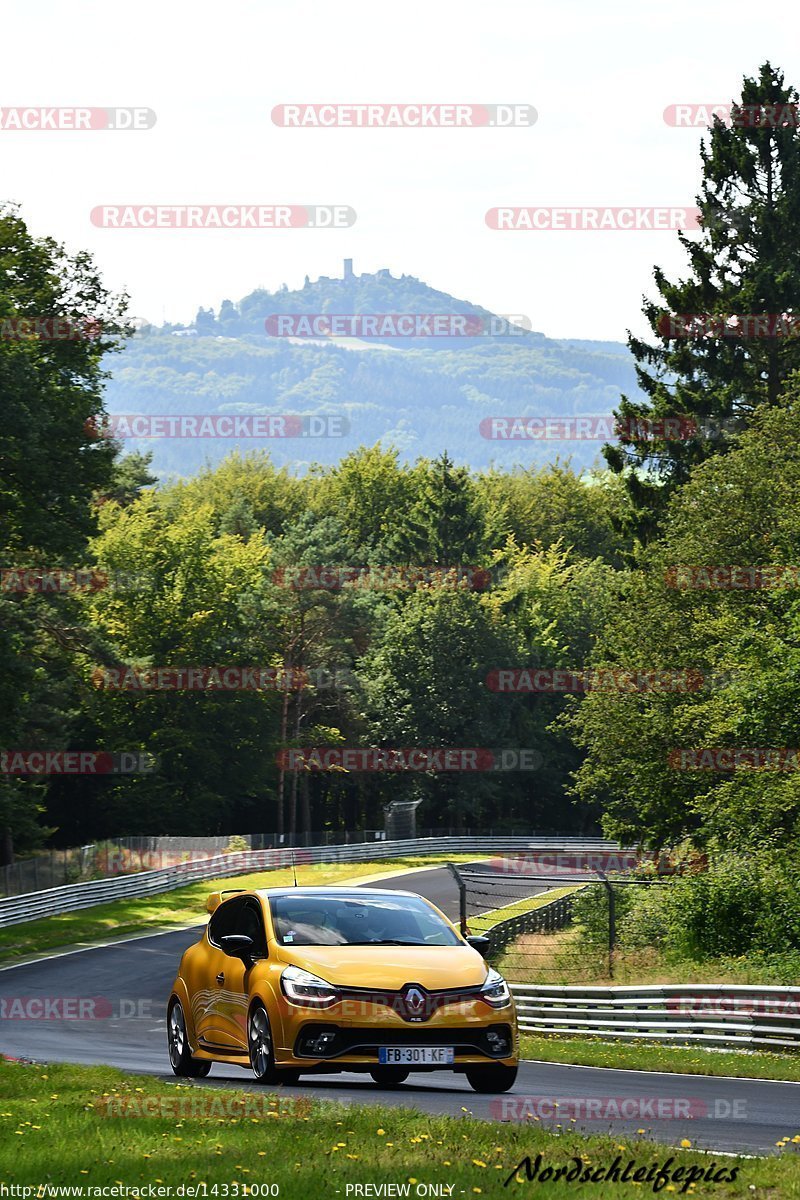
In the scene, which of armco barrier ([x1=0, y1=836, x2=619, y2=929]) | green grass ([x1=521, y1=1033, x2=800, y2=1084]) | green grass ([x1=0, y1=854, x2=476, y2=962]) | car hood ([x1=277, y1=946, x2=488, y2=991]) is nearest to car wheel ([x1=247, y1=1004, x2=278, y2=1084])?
car hood ([x1=277, y1=946, x2=488, y2=991])

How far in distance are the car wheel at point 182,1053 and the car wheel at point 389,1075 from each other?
5.48 feet

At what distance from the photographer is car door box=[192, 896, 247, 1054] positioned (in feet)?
47.0

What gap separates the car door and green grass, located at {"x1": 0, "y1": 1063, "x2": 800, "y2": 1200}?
5.67 ft

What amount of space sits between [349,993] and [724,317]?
44.7 metres

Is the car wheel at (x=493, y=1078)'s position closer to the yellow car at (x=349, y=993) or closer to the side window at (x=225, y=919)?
the yellow car at (x=349, y=993)

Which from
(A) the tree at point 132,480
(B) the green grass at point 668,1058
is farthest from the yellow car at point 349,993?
(A) the tree at point 132,480

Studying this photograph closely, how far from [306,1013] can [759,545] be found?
3333cm

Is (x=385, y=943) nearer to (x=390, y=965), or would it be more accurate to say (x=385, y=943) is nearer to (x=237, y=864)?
(x=390, y=965)

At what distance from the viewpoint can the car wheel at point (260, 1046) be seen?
532 inches

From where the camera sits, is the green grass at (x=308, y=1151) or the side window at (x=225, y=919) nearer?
the green grass at (x=308, y=1151)

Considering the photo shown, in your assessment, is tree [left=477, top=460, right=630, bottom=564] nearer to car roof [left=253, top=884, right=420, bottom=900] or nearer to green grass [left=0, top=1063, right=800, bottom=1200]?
car roof [left=253, top=884, right=420, bottom=900]

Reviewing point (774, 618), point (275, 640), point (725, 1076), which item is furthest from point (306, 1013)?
point (275, 640)

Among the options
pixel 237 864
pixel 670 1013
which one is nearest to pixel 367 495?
pixel 237 864

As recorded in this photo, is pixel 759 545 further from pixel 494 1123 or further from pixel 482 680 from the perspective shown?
pixel 482 680
